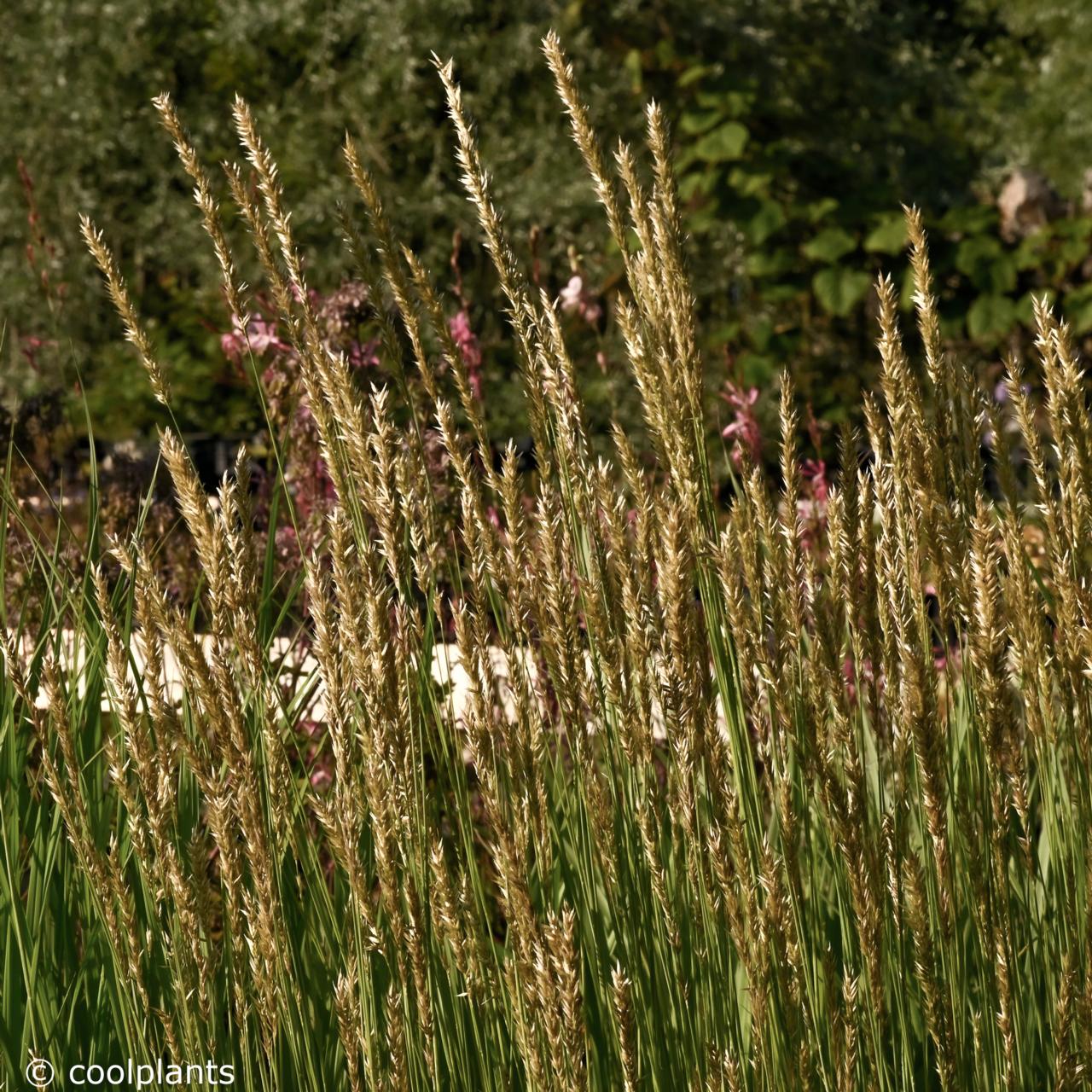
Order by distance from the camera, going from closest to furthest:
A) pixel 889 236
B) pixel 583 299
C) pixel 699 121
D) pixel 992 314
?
1. pixel 583 299
2. pixel 889 236
3. pixel 992 314
4. pixel 699 121

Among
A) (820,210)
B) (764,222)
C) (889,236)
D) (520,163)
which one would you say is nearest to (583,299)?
(764,222)

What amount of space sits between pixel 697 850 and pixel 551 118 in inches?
319

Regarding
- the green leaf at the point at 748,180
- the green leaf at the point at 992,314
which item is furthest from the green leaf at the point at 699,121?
the green leaf at the point at 992,314

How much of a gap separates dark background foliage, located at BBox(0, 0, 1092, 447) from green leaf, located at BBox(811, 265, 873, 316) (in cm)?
2

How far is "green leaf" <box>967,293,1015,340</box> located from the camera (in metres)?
8.06

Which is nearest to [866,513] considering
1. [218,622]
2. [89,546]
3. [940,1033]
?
[940,1033]

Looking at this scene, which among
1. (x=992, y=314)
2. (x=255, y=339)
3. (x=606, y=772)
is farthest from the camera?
(x=992, y=314)

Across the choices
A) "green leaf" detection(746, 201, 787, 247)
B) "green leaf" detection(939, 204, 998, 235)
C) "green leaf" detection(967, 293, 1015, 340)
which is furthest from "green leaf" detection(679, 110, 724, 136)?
"green leaf" detection(967, 293, 1015, 340)

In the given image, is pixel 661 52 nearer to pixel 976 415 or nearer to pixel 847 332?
pixel 847 332

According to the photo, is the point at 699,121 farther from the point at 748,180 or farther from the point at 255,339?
the point at 255,339

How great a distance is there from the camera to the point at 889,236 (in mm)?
7957

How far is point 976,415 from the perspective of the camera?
5.38ft

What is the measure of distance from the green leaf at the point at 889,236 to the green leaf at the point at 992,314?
0.53 metres

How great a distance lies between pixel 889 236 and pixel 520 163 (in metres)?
2.21
